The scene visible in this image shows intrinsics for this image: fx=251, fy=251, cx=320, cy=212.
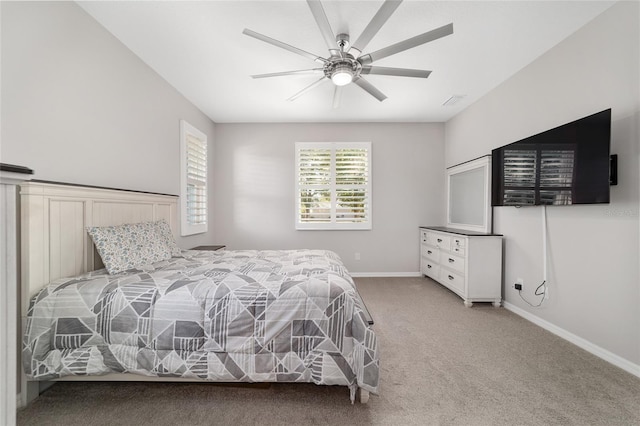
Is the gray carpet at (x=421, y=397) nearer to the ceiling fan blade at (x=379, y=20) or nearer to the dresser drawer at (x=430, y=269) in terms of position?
the dresser drawer at (x=430, y=269)

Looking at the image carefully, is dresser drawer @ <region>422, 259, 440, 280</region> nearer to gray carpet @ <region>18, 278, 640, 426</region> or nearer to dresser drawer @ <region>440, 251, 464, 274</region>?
dresser drawer @ <region>440, 251, 464, 274</region>

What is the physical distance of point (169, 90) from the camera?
9.95 ft

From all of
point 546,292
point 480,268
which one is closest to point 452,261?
point 480,268

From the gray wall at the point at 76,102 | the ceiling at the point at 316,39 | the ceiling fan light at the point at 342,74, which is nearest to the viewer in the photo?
the gray wall at the point at 76,102

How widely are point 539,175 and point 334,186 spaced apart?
2.71 m

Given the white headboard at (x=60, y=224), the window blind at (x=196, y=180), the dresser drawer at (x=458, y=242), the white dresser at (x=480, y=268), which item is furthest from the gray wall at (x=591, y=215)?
the window blind at (x=196, y=180)

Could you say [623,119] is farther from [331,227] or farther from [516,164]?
[331,227]

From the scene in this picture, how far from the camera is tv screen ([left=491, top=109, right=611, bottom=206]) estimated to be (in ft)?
6.22

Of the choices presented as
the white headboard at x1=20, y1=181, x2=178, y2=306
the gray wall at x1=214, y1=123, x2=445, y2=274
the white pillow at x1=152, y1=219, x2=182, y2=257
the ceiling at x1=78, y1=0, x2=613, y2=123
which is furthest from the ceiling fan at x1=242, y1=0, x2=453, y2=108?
the gray wall at x1=214, y1=123, x2=445, y2=274

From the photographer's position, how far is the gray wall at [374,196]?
439 centimetres

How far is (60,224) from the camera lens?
171 cm

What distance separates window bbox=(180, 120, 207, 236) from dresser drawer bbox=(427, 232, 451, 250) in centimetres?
357

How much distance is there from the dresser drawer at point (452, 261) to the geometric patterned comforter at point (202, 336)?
2.26 m

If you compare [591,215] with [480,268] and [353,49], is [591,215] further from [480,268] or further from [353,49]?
[353,49]
